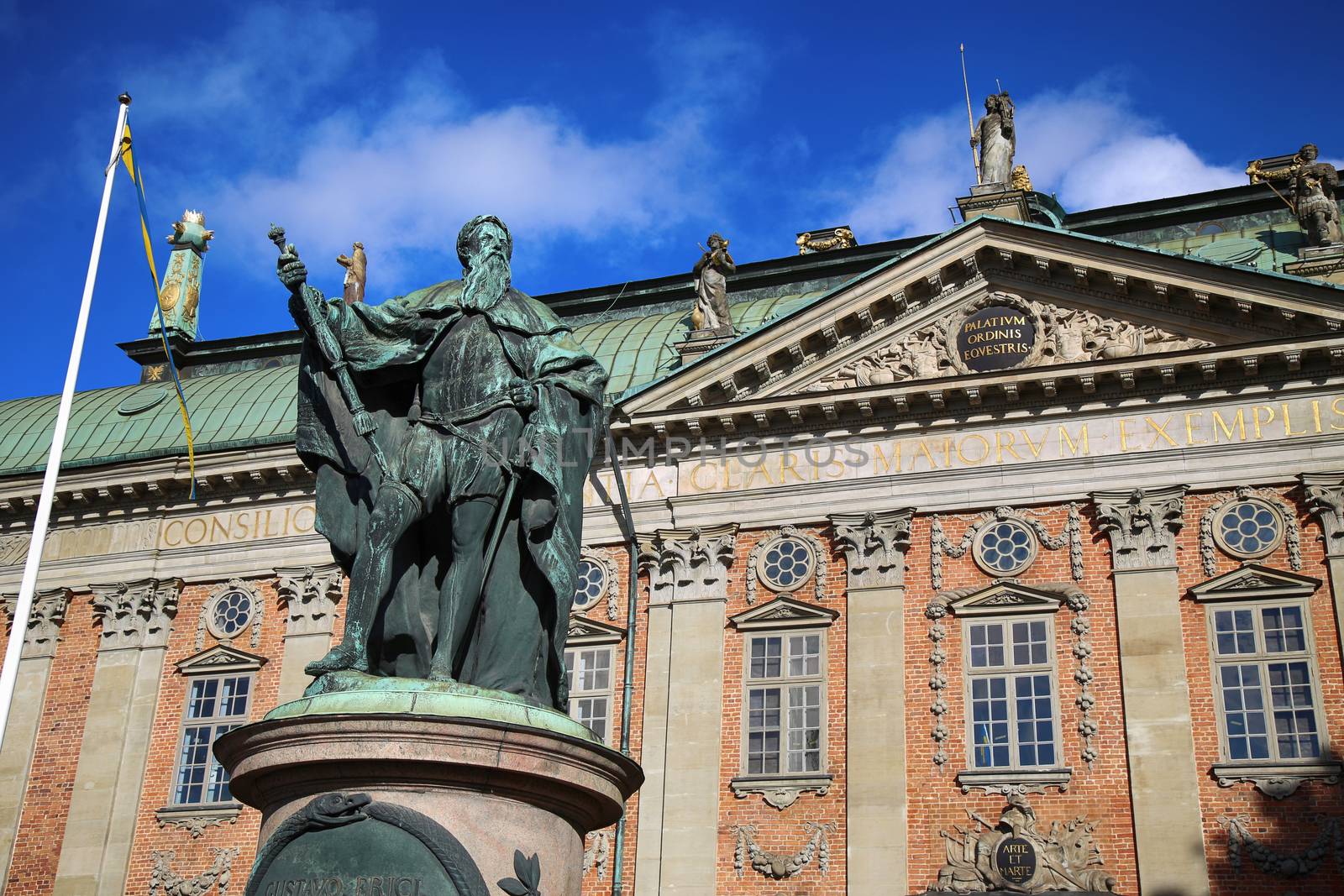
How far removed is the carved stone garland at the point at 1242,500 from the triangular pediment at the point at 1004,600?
2.01 metres

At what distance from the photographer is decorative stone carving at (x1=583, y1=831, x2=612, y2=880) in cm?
2347

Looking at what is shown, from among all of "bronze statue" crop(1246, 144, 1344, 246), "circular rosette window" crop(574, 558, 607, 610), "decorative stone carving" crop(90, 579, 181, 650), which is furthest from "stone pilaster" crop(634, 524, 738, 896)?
"bronze statue" crop(1246, 144, 1344, 246)

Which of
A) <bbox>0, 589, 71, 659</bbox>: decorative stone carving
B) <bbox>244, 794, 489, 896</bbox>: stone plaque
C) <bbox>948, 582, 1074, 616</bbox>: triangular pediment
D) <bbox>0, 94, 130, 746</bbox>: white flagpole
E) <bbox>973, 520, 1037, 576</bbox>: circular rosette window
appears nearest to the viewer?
<bbox>244, 794, 489, 896</bbox>: stone plaque

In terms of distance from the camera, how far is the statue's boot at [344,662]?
7.29 meters

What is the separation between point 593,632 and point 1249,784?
10.1 metres

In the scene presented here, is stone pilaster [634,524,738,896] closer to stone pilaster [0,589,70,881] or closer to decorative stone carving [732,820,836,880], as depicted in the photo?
decorative stone carving [732,820,836,880]

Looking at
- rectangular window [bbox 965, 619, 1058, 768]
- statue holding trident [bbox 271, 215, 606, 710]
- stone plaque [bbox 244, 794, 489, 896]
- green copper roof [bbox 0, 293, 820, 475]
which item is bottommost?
stone plaque [bbox 244, 794, 489, 896]

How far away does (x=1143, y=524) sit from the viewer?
2311 centimetres

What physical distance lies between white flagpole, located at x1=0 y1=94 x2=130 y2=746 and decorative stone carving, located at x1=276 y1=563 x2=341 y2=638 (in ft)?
30.6

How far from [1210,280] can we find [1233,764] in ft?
24.0

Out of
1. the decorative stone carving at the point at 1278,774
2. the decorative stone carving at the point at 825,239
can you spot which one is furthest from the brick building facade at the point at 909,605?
the decorative stone carving at the point at 825,239

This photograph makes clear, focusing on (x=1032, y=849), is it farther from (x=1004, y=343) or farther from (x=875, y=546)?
(x=1004, y=343)

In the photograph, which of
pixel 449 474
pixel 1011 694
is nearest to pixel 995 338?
pixel 1011 694

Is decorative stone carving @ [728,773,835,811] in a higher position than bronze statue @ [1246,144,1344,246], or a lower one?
lower
